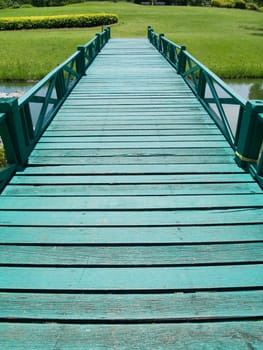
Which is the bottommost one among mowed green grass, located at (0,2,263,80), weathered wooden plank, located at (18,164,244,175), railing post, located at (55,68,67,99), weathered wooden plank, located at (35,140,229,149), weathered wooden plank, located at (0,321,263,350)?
mowed green grass, located at (0,2,263,80)

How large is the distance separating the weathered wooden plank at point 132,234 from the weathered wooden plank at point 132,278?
12.4 inches

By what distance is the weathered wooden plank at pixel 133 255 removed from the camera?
97.8 inches

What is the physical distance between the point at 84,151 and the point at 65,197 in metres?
1.21

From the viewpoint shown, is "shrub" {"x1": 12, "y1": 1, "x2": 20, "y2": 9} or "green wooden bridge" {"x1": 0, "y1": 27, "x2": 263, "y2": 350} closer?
"green wooden bridge" {"x1": 0, "y1": 27, "x2": 263, "y2": 350}

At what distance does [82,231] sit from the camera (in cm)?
283

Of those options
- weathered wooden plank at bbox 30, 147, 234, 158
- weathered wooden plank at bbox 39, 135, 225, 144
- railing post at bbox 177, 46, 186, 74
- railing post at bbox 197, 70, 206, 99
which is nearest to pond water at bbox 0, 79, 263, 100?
railing post at bbox 177, 46, 186, 74

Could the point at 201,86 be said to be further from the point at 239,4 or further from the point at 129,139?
the point at 239,4

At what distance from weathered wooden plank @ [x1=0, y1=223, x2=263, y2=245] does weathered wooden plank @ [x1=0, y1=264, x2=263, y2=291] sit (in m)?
0.31

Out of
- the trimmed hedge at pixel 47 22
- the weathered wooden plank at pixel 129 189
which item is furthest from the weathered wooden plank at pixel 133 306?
the trimmed hedge at pixel 47 22

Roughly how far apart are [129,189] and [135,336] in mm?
1783

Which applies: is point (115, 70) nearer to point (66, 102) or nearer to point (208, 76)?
point (66, 102)

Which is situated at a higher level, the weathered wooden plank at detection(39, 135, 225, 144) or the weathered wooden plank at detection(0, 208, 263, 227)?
the weathered wooden plank at detection(39, 135, 225, 144)

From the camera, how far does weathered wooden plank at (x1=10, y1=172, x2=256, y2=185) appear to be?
3.61 metres

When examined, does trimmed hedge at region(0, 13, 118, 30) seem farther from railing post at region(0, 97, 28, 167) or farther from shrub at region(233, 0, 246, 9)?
shrub at region(233, 0, 246, 9)
